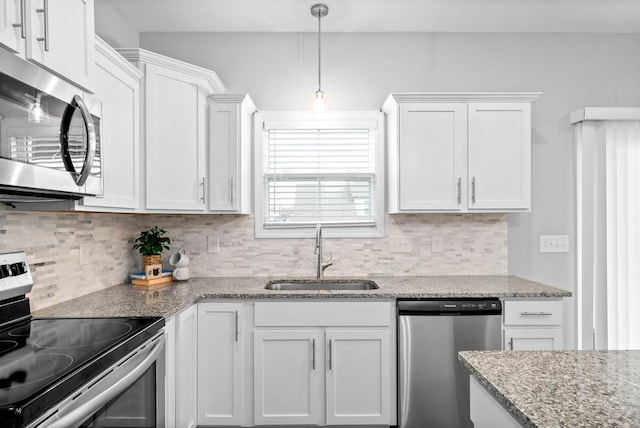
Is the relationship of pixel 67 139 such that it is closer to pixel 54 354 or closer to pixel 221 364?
pixel 54 354

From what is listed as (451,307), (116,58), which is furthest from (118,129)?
(451,307)

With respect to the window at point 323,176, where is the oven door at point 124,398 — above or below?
below

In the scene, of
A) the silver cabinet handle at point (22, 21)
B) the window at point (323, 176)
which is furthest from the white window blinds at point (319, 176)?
the silver cabinet handle at point (22, 21)

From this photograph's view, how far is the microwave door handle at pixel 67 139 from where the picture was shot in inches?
54.1

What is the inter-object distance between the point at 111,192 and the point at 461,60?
101 inches

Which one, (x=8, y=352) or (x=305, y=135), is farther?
(x=305, y=135)

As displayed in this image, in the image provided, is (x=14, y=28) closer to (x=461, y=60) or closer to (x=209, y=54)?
(x=209, y=54)

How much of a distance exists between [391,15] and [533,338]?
225cm

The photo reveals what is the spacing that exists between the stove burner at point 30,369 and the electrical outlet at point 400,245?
2.20m

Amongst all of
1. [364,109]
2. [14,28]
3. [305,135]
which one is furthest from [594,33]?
[14,28]

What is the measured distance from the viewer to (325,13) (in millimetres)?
2725

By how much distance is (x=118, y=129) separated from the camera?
2.12 metres

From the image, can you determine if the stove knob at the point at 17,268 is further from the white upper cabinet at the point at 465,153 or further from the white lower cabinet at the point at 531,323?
the white lower cabinet at the point at 531,323

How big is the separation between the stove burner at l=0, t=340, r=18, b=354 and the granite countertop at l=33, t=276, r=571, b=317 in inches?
14.7
